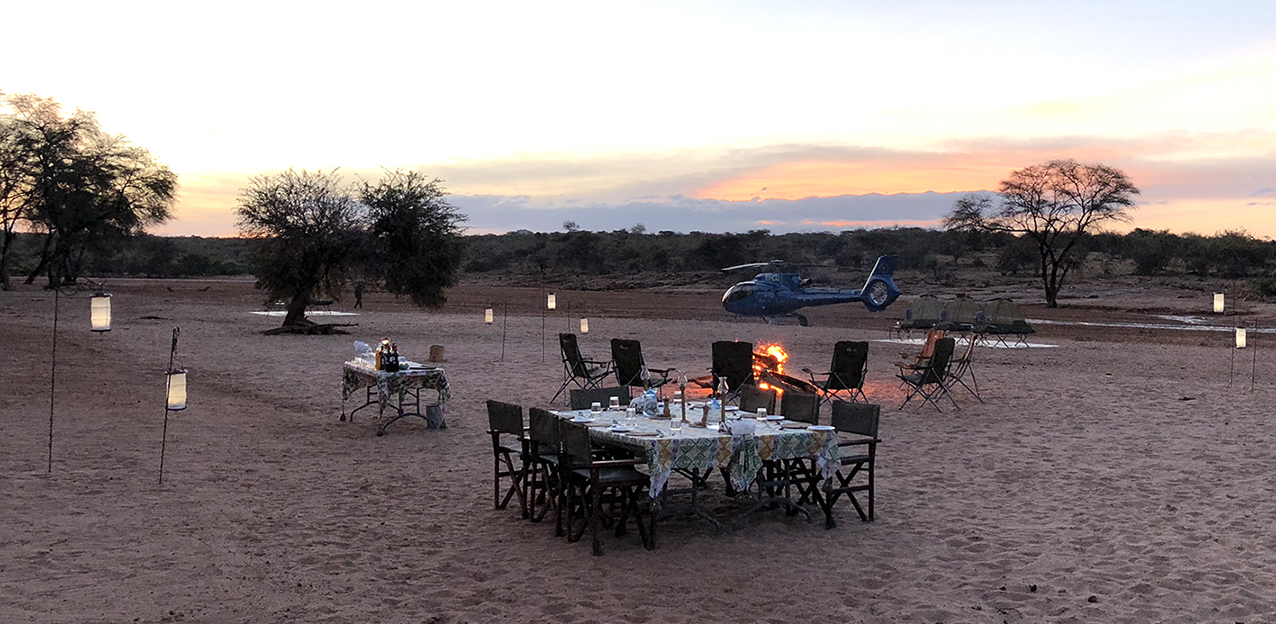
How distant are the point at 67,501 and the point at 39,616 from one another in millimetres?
2594

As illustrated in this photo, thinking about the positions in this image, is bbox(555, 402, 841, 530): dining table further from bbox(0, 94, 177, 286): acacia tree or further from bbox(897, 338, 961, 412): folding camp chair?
bbox(0, 94, 177, 286): acacia tree

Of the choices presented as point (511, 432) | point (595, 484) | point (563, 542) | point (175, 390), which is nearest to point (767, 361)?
point (511, 432)

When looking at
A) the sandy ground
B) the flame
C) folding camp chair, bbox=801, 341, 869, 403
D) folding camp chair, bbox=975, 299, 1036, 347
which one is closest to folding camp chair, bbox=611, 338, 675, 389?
the flame

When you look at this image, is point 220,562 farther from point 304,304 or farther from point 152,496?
point 304,304

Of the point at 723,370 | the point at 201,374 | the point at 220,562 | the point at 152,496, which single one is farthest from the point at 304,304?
the point at 220,562

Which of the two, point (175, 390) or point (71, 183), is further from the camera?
point (71, 183)

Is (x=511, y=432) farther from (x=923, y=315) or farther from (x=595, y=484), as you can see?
(x=923, y=315)

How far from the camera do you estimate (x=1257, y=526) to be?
674 centimetres

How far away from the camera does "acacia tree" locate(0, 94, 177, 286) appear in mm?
35750

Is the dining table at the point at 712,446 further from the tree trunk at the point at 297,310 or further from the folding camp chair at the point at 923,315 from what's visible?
the tree trunk at the point at 297,310

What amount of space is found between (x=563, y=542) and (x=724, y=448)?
1237mm

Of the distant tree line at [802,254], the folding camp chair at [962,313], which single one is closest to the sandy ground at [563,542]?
→ the folding camp chair at [962,313]

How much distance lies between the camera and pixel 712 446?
20.6 feet

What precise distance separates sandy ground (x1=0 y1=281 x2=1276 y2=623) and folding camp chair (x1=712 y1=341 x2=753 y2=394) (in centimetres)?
180
